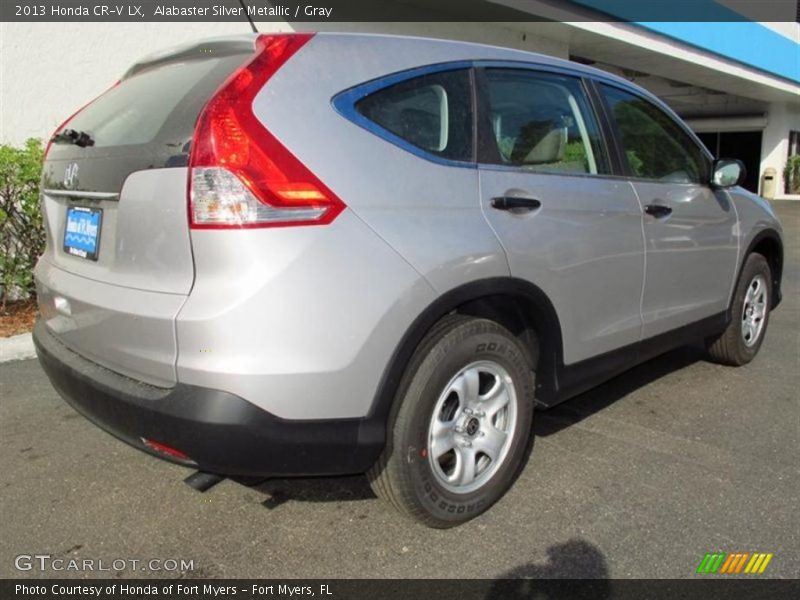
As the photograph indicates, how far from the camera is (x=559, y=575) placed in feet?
7.95

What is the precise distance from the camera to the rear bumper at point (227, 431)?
208 centimetres

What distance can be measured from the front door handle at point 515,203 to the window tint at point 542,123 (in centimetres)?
17

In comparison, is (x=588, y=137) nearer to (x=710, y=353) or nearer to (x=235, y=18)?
(x=710, y=353)

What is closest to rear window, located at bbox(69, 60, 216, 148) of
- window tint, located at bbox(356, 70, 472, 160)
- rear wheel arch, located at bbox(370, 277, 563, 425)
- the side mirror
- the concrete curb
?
window tint, located at bbox(356, 70, 472, 160)

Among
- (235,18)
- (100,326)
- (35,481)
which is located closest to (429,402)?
(100,326)

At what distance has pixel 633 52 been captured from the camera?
41.4 feet

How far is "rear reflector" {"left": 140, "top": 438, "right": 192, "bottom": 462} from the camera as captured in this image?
7.21ft

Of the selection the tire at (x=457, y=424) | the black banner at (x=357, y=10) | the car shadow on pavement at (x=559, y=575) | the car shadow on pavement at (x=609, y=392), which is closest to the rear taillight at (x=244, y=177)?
the tire at (x=457, y=424)

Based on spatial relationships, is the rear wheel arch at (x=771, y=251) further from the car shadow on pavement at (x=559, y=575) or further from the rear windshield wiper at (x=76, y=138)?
the rear windshield wiper at (x=76, y=138)

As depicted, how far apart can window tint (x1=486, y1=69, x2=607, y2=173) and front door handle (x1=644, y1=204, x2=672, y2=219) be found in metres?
0.36

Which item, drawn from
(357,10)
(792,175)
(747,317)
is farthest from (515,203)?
(792,175)

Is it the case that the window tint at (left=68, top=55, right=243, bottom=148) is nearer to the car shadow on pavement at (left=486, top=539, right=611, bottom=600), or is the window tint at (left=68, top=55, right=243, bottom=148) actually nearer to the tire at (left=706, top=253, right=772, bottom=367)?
the car shadow on pavement at (left=486, top=539, right=611, bottom=600)

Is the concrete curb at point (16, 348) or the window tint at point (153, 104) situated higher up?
the window tint at point (153, 104)

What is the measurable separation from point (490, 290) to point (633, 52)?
1178 centimetres
